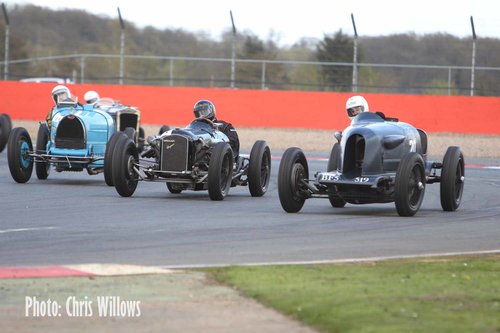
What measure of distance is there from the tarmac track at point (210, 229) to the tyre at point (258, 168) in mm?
210

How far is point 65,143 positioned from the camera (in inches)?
797

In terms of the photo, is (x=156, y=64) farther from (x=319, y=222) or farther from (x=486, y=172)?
(x=319, y=222)

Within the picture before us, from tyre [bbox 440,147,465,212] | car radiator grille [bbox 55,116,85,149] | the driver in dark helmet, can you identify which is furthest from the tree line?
tyre [bbox 440,147,465,212]

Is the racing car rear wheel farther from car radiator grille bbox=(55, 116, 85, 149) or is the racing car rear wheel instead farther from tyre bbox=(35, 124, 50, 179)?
tyre bbox=(35, 124, 50, 179)

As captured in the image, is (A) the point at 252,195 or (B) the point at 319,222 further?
(A) the point at 252,195

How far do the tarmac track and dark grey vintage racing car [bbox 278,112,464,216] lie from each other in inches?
10.5

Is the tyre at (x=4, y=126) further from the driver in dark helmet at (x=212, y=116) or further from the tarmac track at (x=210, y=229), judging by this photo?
the driver in dark helmet at (x=212, y=116)

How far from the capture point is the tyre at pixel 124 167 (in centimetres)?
1720

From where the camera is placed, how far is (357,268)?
1053 centimetres

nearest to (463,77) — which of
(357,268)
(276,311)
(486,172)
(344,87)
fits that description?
(344,87)

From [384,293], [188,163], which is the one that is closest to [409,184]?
[188,163]

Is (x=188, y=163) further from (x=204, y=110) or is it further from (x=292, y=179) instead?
(x=292, y=179)

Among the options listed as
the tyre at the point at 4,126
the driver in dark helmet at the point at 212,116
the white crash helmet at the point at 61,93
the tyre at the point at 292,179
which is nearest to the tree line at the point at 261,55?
the tyre at the point at 4,126

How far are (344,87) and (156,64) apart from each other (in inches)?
1085
